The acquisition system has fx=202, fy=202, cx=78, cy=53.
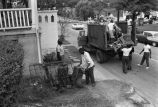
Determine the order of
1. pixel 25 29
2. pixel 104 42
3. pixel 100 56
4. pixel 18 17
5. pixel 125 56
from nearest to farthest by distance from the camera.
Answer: pixel 25 29
pixel 18 17
pixel 125 56
pixel 104 42
pixel 100 56

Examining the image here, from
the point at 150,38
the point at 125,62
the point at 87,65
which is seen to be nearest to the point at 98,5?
the point at 150,38

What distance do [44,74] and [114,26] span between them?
6.18 metres

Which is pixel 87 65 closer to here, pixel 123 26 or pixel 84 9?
pixel 123 26

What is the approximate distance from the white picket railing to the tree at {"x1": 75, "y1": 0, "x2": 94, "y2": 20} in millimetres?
43080

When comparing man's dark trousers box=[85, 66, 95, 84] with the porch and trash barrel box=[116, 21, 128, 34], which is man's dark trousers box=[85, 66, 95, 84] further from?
trash barrel box=[116, 21, 128, 34]

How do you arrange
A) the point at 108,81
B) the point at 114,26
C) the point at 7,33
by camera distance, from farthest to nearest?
the point at 114,26
the point at 108,81
the point at 7,33

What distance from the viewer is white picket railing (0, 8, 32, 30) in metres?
8.34

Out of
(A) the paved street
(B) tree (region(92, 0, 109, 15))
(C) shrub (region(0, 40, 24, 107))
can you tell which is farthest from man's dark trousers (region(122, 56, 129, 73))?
(B) tree (region(92, 0, 109, 15))

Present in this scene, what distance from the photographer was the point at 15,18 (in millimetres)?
8766

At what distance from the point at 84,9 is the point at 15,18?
4453cm

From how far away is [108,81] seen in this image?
29.7 feet


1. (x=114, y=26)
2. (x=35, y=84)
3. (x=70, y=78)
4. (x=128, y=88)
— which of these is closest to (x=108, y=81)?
(x=128, y=88)

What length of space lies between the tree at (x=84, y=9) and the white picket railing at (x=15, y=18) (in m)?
43.1

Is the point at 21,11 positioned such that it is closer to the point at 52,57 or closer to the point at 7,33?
the point at 7,33
